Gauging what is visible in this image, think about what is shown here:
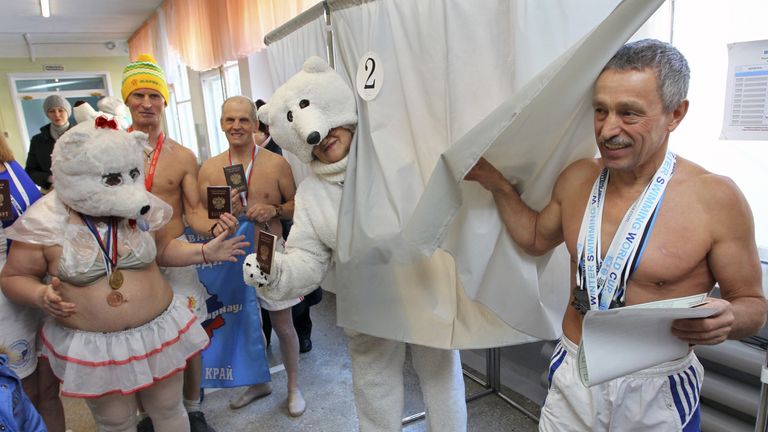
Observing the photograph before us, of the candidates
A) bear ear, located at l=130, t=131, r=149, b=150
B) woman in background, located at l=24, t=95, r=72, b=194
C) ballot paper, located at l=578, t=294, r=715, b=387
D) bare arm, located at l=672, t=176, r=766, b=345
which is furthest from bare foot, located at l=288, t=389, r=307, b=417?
woman in background, located at l=24, t=95, r=72, b=194

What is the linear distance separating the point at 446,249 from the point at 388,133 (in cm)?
38

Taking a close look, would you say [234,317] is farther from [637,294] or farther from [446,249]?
[637,294]

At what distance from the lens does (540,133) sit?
1.18 meters

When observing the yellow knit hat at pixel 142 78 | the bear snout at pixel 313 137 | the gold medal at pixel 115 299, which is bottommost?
the gold medal at pixel 115 299

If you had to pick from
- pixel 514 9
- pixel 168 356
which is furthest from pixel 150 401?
pixel 514 9

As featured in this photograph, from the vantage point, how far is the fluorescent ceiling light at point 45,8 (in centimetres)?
645

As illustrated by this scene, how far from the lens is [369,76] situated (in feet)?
4.74

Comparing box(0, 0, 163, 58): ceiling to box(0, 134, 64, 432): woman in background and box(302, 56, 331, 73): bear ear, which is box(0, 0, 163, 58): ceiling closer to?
box(0, 134, 64, 432): woman in background

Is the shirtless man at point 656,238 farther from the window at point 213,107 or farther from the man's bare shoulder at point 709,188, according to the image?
the window at point 213,107

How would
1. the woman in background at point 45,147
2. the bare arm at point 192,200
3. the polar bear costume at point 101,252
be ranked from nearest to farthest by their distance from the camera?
the polar bear costume at point 101,252, the bare arm at point 192,200, the woman in background at point 45,147

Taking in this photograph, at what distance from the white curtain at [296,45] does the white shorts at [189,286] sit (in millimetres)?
642

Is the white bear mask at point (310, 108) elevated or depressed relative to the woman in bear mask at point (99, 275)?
elevated

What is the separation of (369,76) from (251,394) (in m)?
1.90

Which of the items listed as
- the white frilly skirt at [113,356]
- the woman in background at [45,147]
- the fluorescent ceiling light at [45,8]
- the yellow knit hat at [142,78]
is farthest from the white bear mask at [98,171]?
the fluorescent ceiling light at [45,8]
